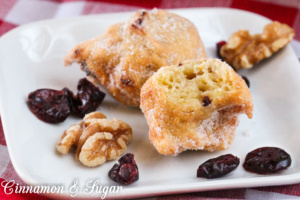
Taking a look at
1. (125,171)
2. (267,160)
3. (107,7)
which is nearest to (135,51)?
(125,171)

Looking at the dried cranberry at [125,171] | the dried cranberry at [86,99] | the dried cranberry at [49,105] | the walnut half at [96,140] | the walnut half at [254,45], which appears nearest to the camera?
the dried cranberry at [125,171]

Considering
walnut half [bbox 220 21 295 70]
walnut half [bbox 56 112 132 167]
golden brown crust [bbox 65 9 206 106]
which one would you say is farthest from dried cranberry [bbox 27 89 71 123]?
walnut half [bbox 220 21 295 70]

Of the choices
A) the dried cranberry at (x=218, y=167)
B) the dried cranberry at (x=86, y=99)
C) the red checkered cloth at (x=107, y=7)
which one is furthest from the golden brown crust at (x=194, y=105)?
the red checkered cloth at (x=107, y=7)

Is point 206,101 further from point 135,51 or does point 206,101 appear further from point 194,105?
point 135,51

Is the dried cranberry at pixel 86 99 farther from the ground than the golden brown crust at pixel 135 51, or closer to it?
closer to it

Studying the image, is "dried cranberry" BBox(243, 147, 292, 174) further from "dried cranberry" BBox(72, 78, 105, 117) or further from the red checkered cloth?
the red checkered cloth

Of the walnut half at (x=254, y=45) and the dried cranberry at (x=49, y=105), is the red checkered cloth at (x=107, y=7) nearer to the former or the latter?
the walnut half at (x=254, y=45)

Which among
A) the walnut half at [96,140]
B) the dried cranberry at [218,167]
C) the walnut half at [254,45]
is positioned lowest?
the walnut half at [96,140]
